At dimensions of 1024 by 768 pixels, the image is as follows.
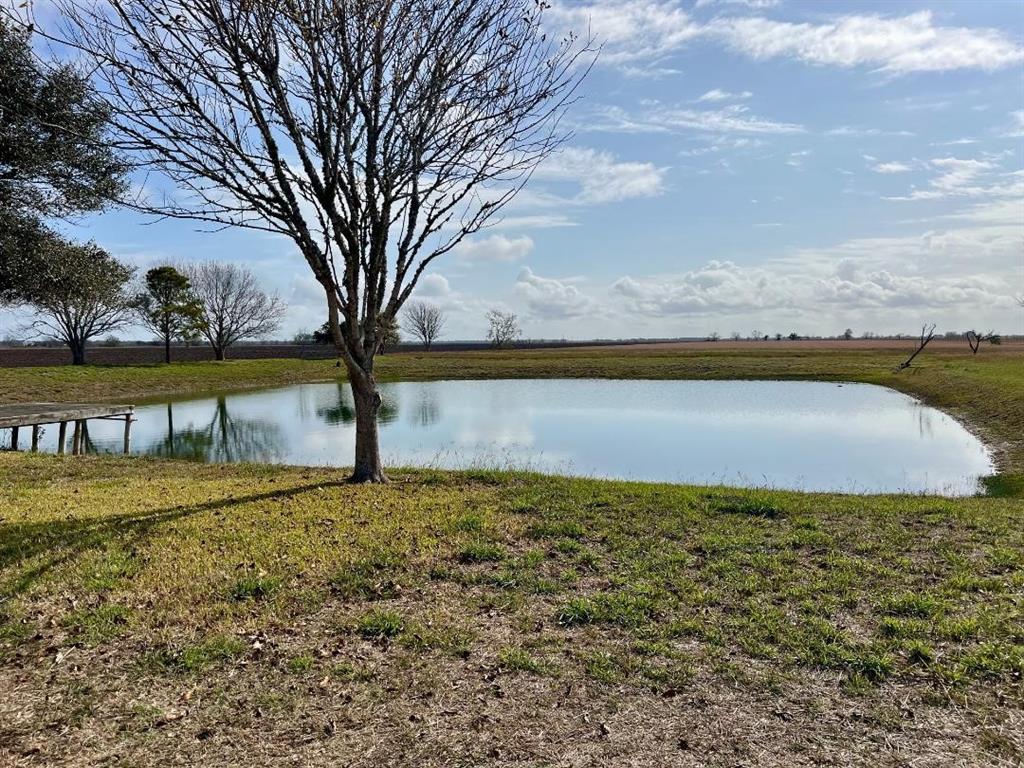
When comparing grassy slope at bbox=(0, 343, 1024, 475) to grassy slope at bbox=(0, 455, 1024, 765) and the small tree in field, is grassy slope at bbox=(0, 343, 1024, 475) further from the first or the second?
the small tree in field

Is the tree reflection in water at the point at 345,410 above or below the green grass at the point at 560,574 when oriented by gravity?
below

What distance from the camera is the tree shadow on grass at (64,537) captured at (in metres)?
5.70

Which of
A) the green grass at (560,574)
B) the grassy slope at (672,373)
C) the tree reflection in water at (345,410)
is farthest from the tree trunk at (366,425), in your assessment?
the tree reflection in water at (345,410)

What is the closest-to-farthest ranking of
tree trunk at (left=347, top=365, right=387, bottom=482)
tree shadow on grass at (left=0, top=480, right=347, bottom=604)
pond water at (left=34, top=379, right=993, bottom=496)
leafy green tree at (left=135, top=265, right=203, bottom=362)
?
tree shadow on grass at (left=0, top=480, right=347, bottom=604), tree trunk at (left=347, top=365, right=387, bottom=482), pond water at (left=34, top=379, right=993, bottom=496), leafy green tree at (left=135, top=265, right=203, bottom=362)

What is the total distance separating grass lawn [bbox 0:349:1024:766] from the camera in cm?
351

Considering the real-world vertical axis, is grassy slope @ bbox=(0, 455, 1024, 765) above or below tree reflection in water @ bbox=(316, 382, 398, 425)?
above

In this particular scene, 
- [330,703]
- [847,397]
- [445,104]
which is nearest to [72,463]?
[445,104]

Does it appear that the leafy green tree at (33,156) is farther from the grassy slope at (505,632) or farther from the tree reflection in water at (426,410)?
the tree reflection in water at (426,410)

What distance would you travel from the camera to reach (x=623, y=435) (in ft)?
65.0

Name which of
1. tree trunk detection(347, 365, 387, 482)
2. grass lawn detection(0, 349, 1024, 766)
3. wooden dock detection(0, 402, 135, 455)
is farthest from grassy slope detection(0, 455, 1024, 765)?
wooden dock detection(0, 402, 135, 455)

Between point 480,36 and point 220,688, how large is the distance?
804 centimetres

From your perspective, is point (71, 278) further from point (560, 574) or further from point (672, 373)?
point (672, 373)

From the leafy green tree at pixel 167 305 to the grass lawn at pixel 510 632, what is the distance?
159 ft

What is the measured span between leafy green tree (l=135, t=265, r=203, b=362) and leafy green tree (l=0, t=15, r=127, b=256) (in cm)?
4041
